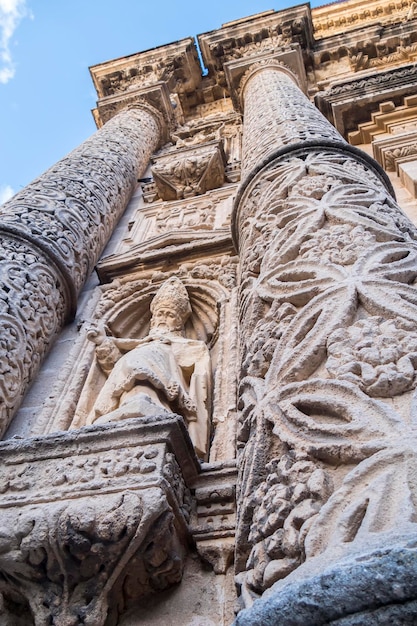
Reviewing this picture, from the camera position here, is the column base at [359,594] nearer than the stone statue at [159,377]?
Yes

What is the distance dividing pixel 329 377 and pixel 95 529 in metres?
0.98

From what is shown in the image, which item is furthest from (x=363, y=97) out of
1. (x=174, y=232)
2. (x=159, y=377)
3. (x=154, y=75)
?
(x=159, y=377)

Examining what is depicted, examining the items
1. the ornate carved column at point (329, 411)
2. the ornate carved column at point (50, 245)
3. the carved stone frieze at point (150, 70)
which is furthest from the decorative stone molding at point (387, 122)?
the carved stone frieze at point (150, 70)

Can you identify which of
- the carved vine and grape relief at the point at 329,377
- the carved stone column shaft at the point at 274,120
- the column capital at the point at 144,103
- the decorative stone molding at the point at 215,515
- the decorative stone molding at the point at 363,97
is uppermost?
the column capital at the point at 144,103

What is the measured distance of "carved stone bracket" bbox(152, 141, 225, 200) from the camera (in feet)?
20.5

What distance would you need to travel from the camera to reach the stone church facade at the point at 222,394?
1.17 m

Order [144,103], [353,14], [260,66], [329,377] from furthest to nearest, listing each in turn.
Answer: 1. [353,14]
2. [144,103]
3. [260,66]
4. [329,377]

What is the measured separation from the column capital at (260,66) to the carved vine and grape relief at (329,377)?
5649 mm

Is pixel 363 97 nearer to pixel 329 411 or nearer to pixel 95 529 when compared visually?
pixel 329 411

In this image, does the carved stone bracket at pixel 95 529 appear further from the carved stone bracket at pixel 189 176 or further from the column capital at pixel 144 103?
the column capital at pixel 144 103

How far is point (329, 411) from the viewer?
1.40 meters

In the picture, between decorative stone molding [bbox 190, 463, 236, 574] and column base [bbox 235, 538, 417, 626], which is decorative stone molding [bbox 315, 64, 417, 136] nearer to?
decorative stone molding [bbox 190, 463, 236, 574]

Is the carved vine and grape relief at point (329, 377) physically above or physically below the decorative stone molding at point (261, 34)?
Answer: below

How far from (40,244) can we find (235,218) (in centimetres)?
141
